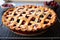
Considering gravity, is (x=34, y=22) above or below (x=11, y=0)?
below

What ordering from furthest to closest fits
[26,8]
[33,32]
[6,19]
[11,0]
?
[11,0]
[26,8]
[6,19]
[33,32]

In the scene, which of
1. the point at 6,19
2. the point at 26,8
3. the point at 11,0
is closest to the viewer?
the point at 6,19

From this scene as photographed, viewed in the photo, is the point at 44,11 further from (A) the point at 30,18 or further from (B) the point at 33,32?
(B) the point at 33,32

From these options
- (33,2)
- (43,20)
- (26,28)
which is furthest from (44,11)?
(33,2)

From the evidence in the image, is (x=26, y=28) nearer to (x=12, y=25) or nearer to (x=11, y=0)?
(x=12, y=25)

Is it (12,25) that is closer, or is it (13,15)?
(12,25)

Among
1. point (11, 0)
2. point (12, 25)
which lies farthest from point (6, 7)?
point (11, 0)
